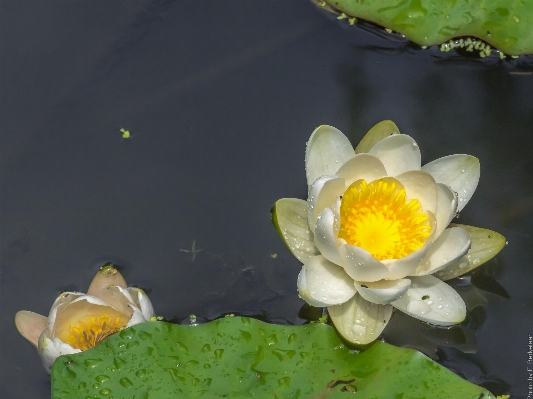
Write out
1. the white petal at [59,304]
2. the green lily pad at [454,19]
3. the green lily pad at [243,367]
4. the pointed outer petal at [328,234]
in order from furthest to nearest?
the green lily pad at [454,19] < the white petal at [59,304] < the pointed outer petal at [328,234] < the green lily pad at [243,367]

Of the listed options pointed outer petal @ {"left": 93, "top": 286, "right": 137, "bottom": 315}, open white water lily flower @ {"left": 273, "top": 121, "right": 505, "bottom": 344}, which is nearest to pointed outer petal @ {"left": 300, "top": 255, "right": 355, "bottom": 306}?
open white water lily flower @ {"left": 273, "top": 121, "right": 505, "bottom": 344}

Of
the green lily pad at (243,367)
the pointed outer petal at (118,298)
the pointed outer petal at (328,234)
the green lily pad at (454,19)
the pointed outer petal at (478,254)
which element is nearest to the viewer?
the green lily pad at (243,367)

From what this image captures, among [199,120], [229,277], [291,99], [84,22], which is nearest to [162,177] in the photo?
[199,120]

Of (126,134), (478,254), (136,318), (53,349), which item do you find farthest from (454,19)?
(53,349)

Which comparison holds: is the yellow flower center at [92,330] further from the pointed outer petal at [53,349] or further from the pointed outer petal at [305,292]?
the pointed outer petal at [305,292]

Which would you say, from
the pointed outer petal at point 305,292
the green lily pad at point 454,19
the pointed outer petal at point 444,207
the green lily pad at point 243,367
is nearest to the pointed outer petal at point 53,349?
the green lily pad at point 243,367

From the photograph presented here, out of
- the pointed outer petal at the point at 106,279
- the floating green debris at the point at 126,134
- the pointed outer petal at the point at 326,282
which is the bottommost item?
the pointed outer petal at the point at 106,279

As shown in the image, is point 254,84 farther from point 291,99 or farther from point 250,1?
point 250,1
